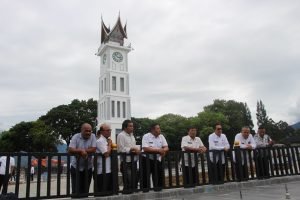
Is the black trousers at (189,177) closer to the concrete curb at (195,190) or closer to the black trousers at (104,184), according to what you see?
the concrete curb at (195,190)

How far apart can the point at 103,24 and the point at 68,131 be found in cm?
2059

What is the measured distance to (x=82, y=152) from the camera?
502 centimetres

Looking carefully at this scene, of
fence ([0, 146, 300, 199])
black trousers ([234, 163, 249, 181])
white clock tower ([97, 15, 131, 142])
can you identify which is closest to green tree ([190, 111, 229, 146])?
white clock tower ([97, 15, 131, 142])

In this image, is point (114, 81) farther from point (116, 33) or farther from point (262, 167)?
point (262, 167)

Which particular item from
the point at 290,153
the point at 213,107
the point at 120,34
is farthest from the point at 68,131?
the point at 290,153

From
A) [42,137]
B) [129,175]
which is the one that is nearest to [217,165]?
[129,175]

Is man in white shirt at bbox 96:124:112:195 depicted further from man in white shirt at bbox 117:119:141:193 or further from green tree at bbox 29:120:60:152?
green tree at bbox 29:120:60:152

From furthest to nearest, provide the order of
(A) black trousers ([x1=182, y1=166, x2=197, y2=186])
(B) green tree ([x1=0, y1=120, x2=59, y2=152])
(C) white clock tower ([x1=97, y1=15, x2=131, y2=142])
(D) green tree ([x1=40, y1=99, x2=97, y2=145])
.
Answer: (D) green tree ([x1=40, y1=99, x2=97, y2=145]) < (C) white clock tower ([x1=97, y1=15, x2=131, y2=142]) < (B) green tree ([x1=0, y1=120, x2=59, y2=152]) < (A) black trousers ([x1=182, y1=166, x2=197, y2=186])

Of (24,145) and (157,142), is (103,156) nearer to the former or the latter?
(157,142)

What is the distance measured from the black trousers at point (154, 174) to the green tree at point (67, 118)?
42863 millimetres

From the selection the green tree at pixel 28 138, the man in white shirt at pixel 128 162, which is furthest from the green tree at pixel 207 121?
the man in white shirt at pixel 128 162

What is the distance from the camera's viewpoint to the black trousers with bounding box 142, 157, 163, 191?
559 centimetres

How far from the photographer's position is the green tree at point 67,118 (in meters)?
47.1

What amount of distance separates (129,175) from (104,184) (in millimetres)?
535
